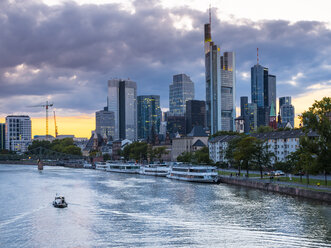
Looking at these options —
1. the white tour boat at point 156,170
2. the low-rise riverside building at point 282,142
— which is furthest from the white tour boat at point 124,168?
the low-rise riverside building at point 282,142

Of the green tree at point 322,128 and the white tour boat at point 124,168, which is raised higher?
the green tree at point 322,128

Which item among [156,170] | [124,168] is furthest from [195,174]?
[124,168]

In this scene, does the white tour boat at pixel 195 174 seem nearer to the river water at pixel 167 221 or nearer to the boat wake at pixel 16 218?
the river water at pixel 167 221

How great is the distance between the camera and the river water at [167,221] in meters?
45.1

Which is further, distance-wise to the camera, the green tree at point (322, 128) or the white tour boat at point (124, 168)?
the white tour boat at point (124, 168)

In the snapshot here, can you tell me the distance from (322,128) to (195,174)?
45715 millimetres

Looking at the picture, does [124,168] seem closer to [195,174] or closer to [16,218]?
[195,174]

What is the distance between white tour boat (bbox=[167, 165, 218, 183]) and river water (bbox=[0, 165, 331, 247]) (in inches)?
1075

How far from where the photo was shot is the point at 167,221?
54.7 metres

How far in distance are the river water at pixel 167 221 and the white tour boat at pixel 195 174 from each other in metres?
27.3

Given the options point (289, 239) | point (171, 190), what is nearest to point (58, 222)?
point (289, 239)

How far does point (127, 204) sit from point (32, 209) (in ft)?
50.2

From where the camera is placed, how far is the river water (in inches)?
1775

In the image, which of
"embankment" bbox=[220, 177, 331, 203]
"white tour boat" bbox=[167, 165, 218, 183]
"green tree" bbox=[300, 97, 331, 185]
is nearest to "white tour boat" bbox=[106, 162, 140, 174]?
"white tour boat" bbox=[167, 165, 218, 183]
